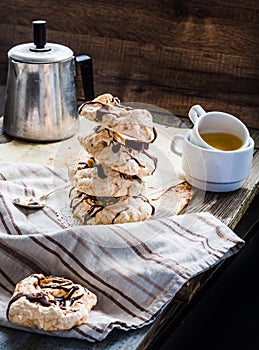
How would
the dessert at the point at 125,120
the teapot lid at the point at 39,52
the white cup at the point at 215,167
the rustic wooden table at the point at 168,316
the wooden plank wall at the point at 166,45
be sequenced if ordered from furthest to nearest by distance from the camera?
the wooden plank wall at the point at 166,45, the teapot lid at the point at 39,52, the white cup at the point at 215,167, the dessert at the point at 125,120, the rustic wooden table at the point at 168,316

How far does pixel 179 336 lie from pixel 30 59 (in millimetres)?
700

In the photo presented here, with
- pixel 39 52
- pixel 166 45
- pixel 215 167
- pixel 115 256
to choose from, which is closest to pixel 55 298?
pixel 115 256

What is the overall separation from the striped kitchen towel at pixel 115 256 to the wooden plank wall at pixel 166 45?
2.15ft

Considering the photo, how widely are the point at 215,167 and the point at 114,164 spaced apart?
0.28m

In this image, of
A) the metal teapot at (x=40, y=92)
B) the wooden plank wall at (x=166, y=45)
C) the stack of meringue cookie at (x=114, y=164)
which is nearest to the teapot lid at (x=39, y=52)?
the metal teapot at (x=40, y=92)

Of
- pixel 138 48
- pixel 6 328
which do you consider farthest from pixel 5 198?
pixel 138 48

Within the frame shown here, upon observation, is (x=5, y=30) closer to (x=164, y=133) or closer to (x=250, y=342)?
(x=164, y=133)

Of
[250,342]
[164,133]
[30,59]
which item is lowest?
[250,342]

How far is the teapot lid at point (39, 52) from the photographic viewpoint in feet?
5.23

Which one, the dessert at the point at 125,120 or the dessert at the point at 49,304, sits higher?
the dessert at the point at 125,120

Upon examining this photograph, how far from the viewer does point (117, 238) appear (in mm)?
1136

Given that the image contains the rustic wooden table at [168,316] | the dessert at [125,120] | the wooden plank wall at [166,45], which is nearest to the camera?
the rustic wooden table at [168,316]

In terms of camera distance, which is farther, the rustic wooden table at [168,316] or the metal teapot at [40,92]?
the metal teapot at [40,92]

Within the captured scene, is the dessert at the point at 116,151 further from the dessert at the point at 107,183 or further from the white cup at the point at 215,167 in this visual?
the white cup at the point at 215,167
